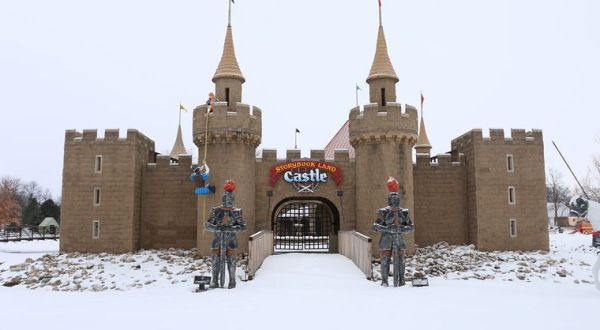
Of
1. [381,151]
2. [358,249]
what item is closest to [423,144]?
[381,151]

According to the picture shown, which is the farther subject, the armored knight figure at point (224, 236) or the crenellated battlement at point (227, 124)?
the crenellated battlement at point (227, 124)

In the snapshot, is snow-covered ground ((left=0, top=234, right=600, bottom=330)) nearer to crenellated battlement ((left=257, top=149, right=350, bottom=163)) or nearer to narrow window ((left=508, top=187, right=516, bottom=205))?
crenellated battlement ((left=257, top=149, right=350, bottom=163))

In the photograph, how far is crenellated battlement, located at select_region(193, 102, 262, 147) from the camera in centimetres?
2141

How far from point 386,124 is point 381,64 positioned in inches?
137

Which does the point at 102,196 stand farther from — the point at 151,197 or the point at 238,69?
the point at 238,69

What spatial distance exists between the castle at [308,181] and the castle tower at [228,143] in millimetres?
50

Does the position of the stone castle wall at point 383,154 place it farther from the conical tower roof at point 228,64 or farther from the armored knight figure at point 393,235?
the armored knight figure at point 393,235

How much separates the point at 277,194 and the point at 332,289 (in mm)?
11194

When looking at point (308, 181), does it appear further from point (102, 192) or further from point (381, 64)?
point (102, 192)

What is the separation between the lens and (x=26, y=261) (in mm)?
21125

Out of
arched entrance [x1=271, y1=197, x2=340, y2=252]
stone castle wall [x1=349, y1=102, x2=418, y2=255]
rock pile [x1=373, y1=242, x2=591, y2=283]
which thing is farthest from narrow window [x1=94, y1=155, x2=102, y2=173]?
rock pile [x1=373, y1=242, x2=591, y2=283]

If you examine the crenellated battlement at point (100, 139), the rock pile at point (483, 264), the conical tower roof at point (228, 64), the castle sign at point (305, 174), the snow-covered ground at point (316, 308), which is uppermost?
the conical tower roof at point (228, 64)

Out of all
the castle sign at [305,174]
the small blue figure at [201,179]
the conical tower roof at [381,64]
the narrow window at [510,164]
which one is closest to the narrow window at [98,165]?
the small blue figure at [201,179]

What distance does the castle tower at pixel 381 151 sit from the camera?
2159 centimetres
